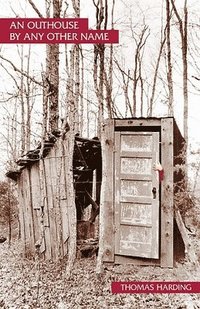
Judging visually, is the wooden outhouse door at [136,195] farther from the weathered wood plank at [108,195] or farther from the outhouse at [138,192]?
the weathered wood plank at [108,195]

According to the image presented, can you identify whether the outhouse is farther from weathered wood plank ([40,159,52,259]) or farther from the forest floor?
weathered wood plank ([40,159,52,259])

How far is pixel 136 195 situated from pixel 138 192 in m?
0.08

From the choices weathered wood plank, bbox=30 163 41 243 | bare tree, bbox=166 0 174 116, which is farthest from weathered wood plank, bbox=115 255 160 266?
bare tree, bbox=166 0 174 116

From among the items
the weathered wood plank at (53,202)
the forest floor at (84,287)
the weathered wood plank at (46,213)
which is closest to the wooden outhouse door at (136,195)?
the forest floor at (84,287)

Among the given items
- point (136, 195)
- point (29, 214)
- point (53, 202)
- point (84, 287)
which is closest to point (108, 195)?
point (136, 195)

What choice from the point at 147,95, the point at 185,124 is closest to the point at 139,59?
the point at 147,95

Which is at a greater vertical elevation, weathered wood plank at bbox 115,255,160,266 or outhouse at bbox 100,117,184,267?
outhouse at bbox 100,117,184,267

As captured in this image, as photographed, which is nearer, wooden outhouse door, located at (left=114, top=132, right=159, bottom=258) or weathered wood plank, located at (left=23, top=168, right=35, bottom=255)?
wooden outhouse door, located at (left=114, top=132, right=159, bottom=258)

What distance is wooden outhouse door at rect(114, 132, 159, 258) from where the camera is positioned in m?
8.77

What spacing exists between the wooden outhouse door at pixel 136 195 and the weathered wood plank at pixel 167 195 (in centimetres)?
13

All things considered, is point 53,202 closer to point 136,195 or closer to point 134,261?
point 136,195

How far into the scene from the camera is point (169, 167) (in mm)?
8680

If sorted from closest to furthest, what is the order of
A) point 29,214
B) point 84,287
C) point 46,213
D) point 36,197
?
point 84,287
point 46,213
point 36,197
point 29,214

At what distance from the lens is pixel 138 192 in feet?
29.1
